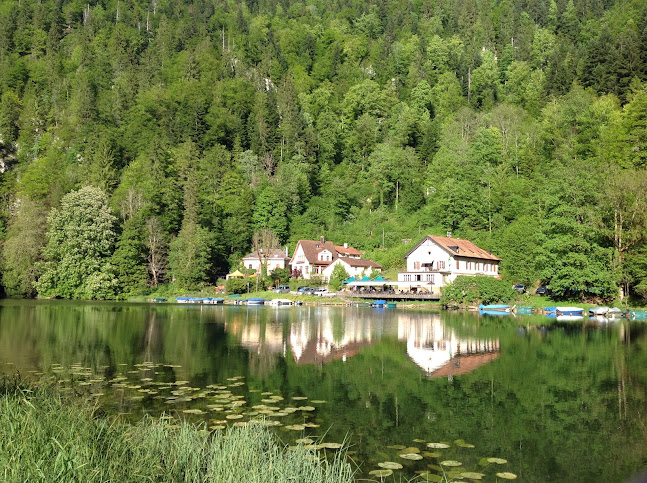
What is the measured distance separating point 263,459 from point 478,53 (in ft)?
429

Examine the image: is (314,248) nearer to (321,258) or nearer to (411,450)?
(321,258)

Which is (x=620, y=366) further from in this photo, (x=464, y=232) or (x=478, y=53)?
(x=478, y=53)

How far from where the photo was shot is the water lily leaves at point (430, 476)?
9.15 meters

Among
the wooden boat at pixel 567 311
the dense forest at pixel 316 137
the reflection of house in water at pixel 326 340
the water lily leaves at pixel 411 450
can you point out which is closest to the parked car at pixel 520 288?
the dense forest at pixel 316 137

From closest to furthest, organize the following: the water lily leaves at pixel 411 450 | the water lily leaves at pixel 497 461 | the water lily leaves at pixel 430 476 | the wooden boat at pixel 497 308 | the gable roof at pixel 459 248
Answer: the water lily leaves at pixel 430 476, the water lily leaves at pixel 497 461, the water lily leaves at pixel 411 450, the wooden boat at pixel 497 308, the gable roof at pixel 459 248

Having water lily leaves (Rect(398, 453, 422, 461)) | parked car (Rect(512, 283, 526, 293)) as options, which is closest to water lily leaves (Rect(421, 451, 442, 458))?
water lily leaves (Rect(398, 453, 422, 461))

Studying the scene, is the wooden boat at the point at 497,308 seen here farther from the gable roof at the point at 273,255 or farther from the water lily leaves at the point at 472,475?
the water lily leaves at the point at 472,475

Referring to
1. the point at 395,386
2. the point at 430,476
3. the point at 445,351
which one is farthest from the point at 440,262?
the point at 430,476

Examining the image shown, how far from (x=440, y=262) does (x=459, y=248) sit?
3100 millimetres

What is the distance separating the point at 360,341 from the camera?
93.5 feet

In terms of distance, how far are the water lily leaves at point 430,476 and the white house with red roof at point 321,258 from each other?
218 feet

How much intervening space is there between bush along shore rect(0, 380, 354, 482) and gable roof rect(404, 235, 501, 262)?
61076mm

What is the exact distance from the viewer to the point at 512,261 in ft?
205

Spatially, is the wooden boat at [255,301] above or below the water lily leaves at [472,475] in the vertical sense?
above
